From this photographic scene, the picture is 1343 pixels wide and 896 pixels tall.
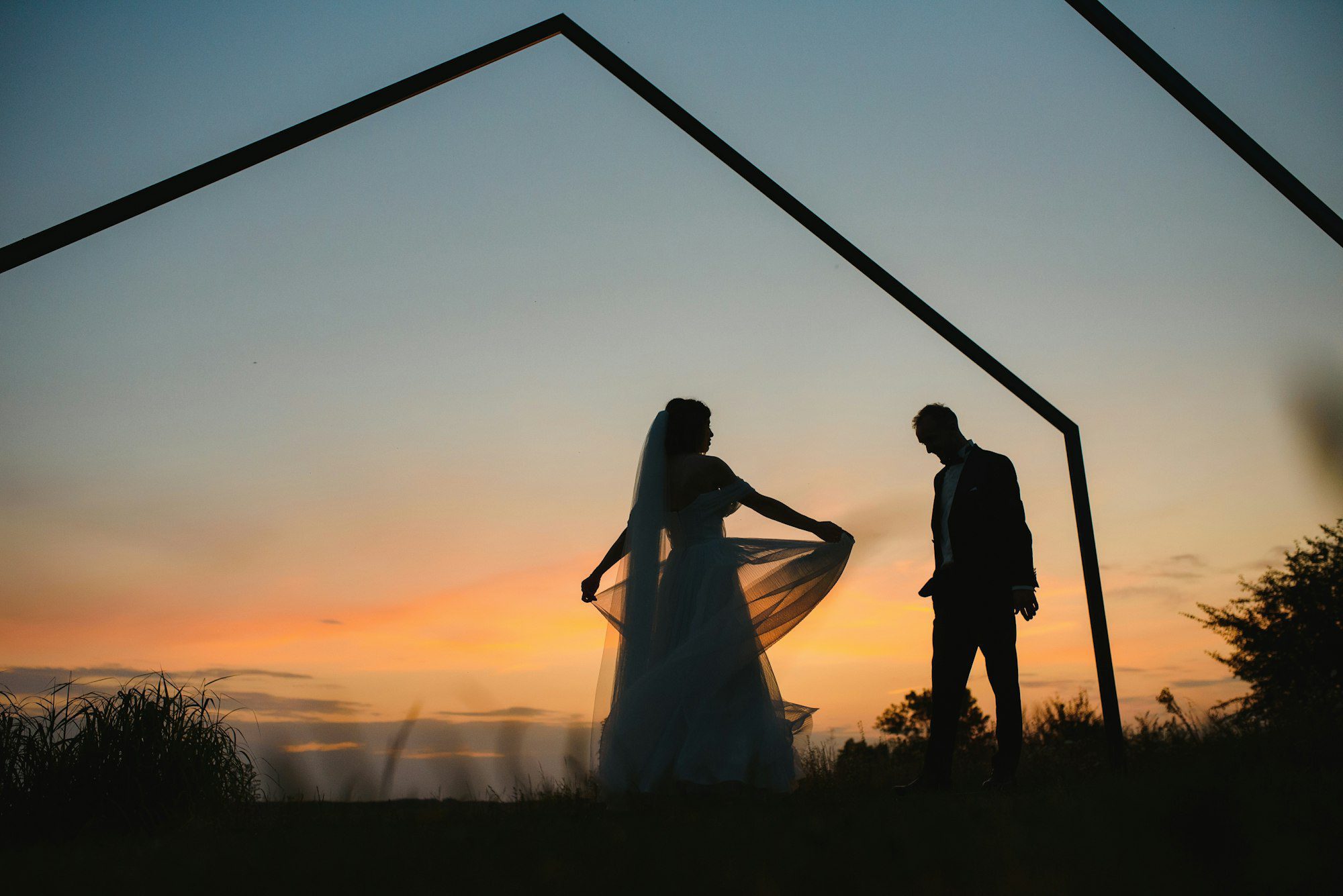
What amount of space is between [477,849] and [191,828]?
106 inches

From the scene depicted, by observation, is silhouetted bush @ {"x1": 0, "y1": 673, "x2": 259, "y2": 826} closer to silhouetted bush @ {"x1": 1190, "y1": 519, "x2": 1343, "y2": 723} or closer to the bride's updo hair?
the bride's updo hair

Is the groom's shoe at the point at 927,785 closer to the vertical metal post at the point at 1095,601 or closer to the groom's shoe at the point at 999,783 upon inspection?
the groom's shoe at the point at 999,783

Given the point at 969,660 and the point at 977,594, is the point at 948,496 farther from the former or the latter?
the point at 969,660

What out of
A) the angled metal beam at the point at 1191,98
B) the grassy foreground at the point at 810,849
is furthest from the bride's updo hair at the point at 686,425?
the angled metal beam at the point at 1191,98

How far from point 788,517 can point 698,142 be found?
7.95 feet

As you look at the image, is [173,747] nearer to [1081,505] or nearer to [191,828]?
[191,828]

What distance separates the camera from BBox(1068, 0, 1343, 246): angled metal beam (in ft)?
13.5

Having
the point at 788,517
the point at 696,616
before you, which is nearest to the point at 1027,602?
the point at 788,517

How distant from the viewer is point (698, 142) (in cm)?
584

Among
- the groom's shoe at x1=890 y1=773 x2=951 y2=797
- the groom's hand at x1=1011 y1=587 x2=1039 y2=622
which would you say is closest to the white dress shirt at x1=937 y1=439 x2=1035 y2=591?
the groom's hand at x1=1011 y1=587 x2=1039 y2=622

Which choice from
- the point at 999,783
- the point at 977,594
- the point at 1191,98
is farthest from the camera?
the point at 977,594

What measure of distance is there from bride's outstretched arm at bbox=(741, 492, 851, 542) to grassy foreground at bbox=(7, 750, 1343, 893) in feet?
8.03

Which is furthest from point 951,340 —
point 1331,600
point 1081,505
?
point 1331,600

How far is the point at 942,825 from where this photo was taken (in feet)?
10.1
